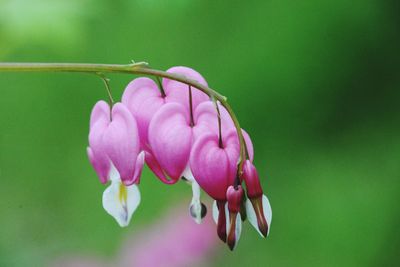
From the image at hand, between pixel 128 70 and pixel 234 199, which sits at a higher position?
pixel 128 70

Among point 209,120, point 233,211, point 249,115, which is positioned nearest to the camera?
point 233,211

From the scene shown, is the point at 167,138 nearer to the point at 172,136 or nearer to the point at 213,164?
the point at 172,136

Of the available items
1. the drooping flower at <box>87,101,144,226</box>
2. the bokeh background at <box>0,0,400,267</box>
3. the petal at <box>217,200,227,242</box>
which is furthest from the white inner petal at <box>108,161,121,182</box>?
the petal at <box>217,200,227,242</box>

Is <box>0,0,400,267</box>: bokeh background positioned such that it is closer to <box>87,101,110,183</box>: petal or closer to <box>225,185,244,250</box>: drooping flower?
<box>87,101,110,183</box>: petal

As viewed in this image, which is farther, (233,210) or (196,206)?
(196,206)

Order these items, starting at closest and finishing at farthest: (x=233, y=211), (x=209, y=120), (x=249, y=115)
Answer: (x=233, y=211) < (x=209, y=120) < (x=249, y=115)

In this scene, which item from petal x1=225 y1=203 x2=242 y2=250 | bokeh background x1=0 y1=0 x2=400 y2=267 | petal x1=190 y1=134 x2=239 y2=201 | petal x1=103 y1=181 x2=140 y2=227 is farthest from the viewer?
bokeh background x1=0 y1=0 x2=400 y2=267

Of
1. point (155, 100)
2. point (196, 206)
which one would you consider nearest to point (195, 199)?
point (196, 206)
